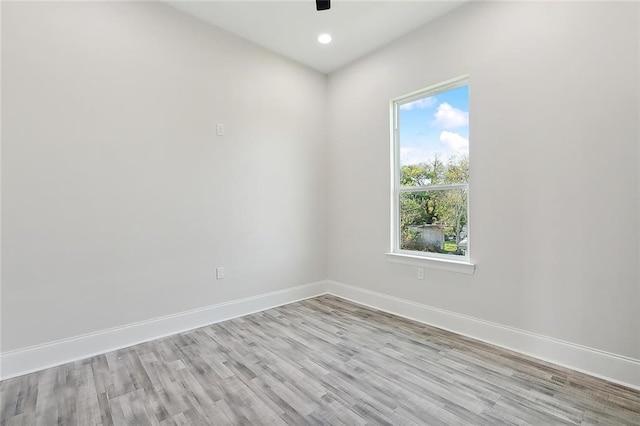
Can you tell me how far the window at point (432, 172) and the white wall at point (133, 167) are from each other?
1.38m

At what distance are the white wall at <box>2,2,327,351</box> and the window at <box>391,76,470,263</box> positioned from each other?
54.3 inches

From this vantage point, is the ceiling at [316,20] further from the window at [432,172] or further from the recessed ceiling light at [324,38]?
the window at [432,172]

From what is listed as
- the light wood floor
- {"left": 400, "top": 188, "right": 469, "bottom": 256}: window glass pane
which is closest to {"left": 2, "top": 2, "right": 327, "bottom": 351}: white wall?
the light wood floor

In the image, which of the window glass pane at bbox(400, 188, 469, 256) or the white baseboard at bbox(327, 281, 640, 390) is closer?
the white baseboard at bbox(327, 281, 640, 390)

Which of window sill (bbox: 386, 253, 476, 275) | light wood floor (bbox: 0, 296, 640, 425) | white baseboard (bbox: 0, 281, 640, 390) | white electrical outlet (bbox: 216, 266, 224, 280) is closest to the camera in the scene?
light wood floor (bbox: 0, 296, 640, 425)

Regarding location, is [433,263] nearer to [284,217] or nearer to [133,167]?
[284,217]

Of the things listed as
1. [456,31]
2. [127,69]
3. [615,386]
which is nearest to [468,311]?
[615,386]

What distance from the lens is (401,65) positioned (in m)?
3.25

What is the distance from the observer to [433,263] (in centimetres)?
297

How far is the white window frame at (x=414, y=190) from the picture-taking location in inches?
110

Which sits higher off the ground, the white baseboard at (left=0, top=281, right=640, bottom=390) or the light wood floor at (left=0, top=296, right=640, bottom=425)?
the white baseboard at (left=0, top=281, right=640, bottom=390)

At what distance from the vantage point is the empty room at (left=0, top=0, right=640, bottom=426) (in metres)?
1.93

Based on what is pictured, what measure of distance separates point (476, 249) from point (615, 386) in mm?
1216

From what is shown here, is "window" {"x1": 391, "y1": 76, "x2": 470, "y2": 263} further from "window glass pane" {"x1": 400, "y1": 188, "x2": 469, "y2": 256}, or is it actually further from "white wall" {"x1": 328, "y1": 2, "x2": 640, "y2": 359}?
"white wall" {"x1": 328, "y1": 2, "x2": 640, "y2": 359}
